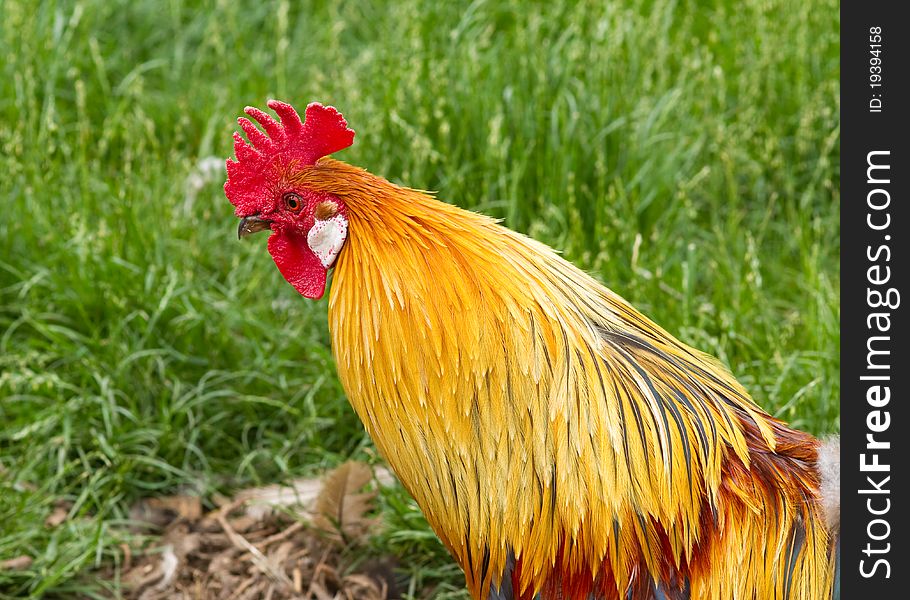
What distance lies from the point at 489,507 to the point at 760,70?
3.08m

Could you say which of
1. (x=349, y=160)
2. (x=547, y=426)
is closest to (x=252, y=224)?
(x=547, y=426)

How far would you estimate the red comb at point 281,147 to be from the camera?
2.63 meters

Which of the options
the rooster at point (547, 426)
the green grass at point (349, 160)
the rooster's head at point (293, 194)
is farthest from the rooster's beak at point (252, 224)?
the green grass at point (349, 160)

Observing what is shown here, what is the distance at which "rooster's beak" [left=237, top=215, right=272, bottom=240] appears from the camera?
8.79 feet

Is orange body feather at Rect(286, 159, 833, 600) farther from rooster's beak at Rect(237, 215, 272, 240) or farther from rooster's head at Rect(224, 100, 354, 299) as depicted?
rooster's beak at Rect(237, 215, 272, 240)

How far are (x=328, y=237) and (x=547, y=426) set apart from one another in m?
0.70

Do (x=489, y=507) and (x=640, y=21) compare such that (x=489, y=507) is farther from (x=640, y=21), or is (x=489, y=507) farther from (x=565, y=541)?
(x=640, y=21)

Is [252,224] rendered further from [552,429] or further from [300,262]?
[552,429]

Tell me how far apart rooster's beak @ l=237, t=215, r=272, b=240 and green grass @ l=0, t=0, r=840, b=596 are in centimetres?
122

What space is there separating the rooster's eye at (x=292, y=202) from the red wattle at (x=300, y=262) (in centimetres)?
7

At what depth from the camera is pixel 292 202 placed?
2.63 metres

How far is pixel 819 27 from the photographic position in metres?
4.97

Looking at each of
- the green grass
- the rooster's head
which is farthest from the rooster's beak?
the green grass
